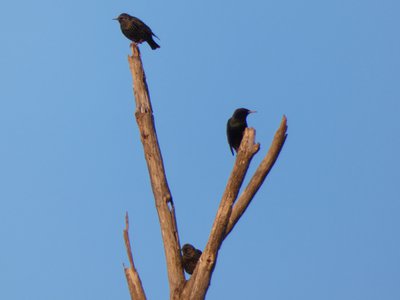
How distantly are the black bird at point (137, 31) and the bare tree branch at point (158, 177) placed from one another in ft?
12.5

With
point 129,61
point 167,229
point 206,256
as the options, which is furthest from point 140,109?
point 206,256

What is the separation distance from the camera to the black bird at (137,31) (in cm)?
1580

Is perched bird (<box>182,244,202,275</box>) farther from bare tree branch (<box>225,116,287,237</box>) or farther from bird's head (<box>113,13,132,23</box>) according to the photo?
bird's head (<box>113,13,132,23</box>)

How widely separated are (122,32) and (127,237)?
6.13m

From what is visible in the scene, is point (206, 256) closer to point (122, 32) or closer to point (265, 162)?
point (265, 162)

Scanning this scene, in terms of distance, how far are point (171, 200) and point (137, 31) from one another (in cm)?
535

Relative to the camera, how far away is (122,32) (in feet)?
53.0

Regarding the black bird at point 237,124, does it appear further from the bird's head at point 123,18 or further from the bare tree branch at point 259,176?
the bird's head at point 123,18

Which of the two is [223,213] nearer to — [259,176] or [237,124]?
[259,176]

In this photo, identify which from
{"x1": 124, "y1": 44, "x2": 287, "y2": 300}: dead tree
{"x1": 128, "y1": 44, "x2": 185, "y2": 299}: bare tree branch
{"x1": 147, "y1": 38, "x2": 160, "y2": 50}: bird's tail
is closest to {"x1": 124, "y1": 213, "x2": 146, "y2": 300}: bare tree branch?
{"x1": 124, "y1": 44, "x2": 287, "y2": 300}: dead tree

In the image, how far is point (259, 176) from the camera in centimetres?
1020

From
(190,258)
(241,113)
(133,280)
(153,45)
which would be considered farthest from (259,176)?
(153,45)

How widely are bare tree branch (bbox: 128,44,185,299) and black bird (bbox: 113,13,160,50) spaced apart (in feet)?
12.5

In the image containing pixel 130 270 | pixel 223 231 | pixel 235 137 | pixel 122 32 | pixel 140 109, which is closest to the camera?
pixel 223 231
